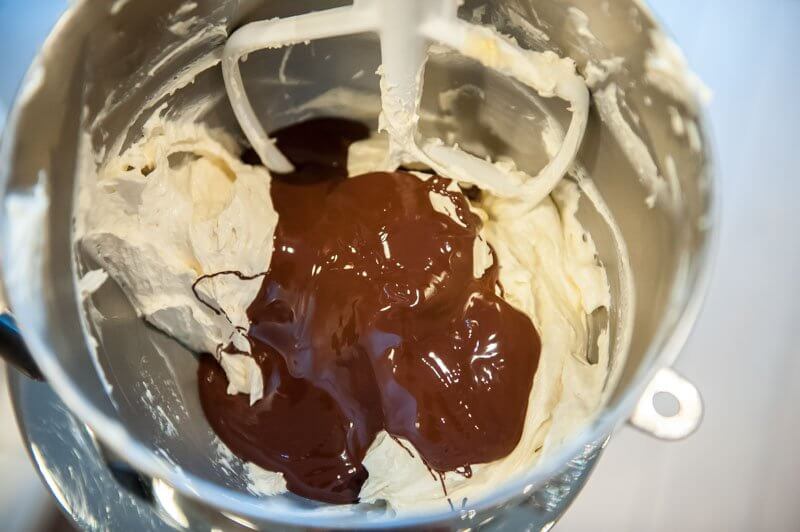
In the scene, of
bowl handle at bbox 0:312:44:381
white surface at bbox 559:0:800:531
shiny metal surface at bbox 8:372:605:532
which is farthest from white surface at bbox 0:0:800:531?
bowl handle at bbox 0:312:44:381

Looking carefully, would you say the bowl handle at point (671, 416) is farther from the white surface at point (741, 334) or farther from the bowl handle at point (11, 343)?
the bowl handle at point (11, 343)

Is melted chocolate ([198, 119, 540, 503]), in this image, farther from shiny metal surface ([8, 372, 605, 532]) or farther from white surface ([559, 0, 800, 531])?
white surface ([559, 0, 800, 531])

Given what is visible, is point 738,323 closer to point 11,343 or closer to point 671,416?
point 671,416

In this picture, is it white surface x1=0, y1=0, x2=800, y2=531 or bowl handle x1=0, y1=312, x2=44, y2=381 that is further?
white surface x1=0, y1=0, x2=800, y2=531

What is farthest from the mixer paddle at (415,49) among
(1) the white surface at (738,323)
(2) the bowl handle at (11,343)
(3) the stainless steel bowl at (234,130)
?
(2) the bowl handle at (11,343)

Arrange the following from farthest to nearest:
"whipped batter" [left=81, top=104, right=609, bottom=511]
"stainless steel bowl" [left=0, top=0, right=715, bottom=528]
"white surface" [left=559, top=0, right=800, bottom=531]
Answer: "white surface" [left=559, top=0, right=800, bottom=531]
"whipped batter" [left=81, top=104, right=609, bottom=511]
"stainless steel bowl" [left=0, top=0, right=715, bottom=528]

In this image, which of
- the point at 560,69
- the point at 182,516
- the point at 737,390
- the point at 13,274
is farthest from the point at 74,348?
the point at 737,390

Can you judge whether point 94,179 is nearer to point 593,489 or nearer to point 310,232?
point 310,232

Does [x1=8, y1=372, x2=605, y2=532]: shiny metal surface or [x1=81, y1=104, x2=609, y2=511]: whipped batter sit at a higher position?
[x1=81, y1=104, x2=609, y2=511]: whipped batter
